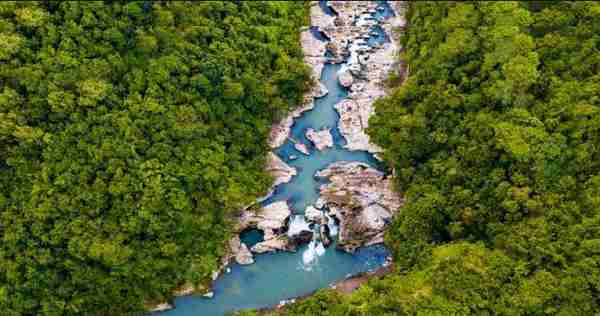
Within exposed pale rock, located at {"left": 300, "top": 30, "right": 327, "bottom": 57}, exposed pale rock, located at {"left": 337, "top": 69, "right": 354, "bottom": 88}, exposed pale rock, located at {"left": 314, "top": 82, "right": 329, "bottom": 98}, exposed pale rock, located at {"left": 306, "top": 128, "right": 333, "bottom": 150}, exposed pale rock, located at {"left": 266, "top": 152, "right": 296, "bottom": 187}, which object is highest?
exposed pale rock, located at {"left": 300, "top": 30, "right": 327, "bottom": 57}

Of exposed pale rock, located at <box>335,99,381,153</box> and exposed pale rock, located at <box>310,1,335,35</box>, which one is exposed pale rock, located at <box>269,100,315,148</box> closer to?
exposed pale rock, located at <box>335,99,381,153</box>

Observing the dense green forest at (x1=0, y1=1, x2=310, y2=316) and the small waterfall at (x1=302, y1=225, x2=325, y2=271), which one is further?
the small waterfall at (x1=302, y1=225, x2=325, y2=271)

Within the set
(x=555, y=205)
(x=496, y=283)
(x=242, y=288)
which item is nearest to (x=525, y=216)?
(x=555, y=205)

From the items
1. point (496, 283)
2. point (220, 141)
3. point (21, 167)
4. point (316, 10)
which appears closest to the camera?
point (496, 283)

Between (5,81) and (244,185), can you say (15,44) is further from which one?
(244,185)

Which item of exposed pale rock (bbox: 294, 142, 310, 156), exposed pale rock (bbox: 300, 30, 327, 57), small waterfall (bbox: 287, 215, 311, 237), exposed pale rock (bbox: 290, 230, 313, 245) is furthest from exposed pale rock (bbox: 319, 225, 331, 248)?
exposed pale rock (bbox: 300, 30, 327, 57)

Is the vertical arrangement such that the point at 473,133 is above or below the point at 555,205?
above

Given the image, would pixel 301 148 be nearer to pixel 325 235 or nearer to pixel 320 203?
pixel 320 203
